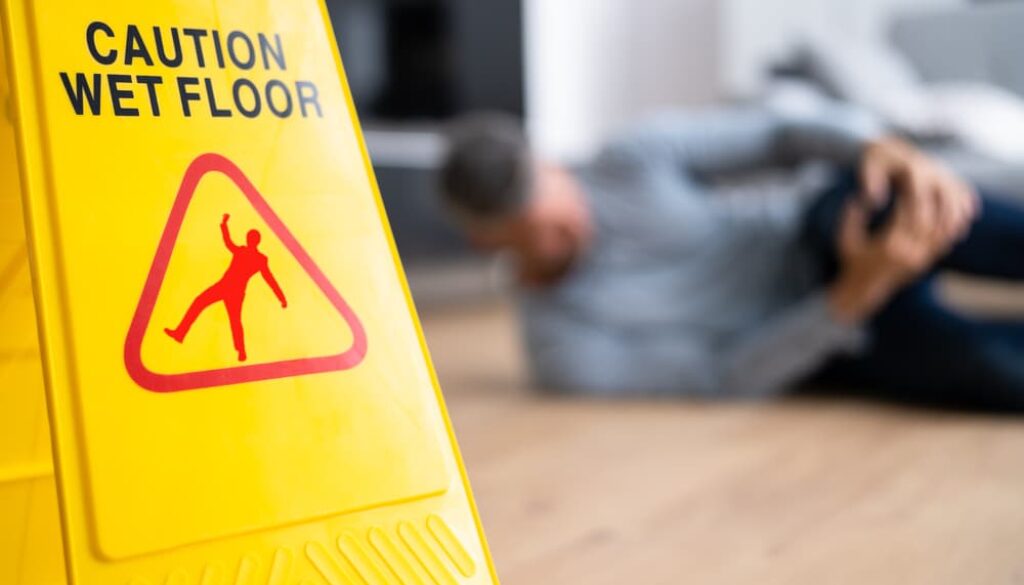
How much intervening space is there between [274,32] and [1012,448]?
1211 mm

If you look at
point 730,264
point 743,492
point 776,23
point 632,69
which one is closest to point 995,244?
point 730,264

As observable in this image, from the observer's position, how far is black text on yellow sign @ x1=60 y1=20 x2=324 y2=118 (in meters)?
0.72

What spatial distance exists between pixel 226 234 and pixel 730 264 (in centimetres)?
140

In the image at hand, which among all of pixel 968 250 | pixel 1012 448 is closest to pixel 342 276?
pixel 1012 448

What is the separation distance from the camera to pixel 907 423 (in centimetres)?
168

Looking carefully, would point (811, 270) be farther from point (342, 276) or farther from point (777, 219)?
point (342, 276)

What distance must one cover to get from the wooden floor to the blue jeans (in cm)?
6

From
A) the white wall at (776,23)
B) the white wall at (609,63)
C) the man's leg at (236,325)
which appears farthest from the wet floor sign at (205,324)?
the white wall at (609,63)

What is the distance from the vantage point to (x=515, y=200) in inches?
73.9

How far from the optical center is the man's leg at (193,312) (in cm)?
72

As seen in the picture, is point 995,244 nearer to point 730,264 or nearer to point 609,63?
point 730,264

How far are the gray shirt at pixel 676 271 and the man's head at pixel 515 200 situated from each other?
51 mm

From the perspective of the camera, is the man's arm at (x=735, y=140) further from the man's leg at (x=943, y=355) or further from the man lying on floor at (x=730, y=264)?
the man's leg at (x=943, y=355)

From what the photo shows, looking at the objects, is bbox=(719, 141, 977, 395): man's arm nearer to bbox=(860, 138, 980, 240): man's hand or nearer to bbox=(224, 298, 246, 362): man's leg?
bbox=(860, 138, 980, 240): man's hand
